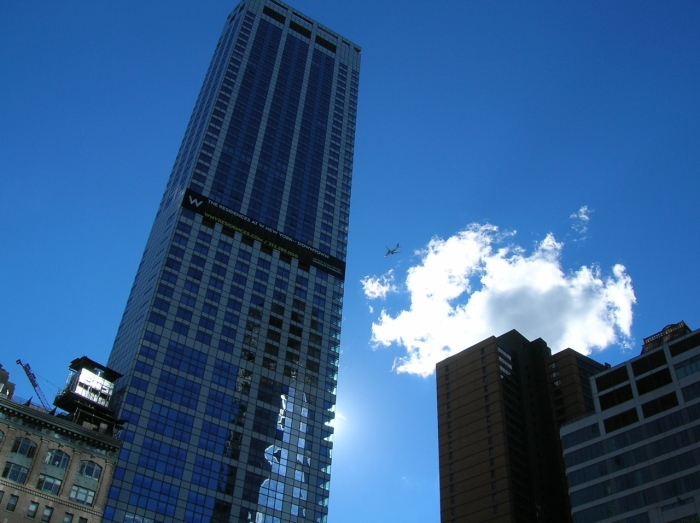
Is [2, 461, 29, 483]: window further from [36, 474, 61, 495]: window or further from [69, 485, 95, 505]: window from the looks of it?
[69, 485, 95, 505]: window

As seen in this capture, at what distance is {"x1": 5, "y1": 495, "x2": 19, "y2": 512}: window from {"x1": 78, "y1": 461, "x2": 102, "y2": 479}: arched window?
30.9 feet

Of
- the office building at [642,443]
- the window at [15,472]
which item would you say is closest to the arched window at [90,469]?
the window at [15,472]

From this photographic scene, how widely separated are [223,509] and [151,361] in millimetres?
26380

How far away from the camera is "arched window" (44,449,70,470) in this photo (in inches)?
3679

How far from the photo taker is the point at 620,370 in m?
114

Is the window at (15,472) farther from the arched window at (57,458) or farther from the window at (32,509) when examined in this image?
the arched window at (57,458)

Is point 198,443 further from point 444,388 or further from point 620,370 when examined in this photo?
point 444,388

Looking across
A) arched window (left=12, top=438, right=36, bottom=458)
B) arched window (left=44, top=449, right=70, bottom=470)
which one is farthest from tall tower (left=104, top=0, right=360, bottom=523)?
arched window (left=12, top=438, right=36, bottom=458)

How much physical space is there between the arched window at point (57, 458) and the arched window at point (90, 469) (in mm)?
2373

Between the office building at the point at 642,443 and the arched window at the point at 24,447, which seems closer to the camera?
the arched window at the point at 24,447

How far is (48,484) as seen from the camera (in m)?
91.8

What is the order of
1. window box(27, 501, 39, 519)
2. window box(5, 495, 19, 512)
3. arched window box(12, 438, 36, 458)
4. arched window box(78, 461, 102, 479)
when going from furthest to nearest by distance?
arched window box(78, 461, 102, 479) → arched window box(12, 438, 36, 458) → window box(27, 501, 39, 519) → window box(5, 495, 19, 512)

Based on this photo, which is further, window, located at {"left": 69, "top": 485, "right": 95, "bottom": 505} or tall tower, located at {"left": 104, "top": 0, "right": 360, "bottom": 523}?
tall tower, located at {"left": 104, "top": 0, "right": 360, "bottom": 523}

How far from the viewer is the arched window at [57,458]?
9344 centimetres
